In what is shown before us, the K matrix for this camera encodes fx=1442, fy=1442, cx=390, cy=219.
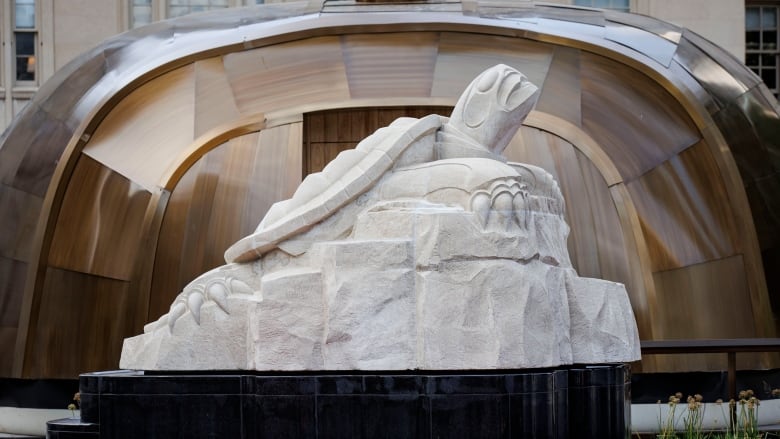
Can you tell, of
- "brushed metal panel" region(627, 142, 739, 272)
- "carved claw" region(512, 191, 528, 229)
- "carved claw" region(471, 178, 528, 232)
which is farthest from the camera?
"brushed metal panel" region(627, 142, 739, 272)

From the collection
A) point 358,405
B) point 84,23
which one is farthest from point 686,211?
point 84,23

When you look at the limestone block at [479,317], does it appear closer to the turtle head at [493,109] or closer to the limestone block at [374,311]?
the limestone block at [374,311]

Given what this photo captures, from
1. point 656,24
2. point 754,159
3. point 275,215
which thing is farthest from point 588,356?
point 656,24

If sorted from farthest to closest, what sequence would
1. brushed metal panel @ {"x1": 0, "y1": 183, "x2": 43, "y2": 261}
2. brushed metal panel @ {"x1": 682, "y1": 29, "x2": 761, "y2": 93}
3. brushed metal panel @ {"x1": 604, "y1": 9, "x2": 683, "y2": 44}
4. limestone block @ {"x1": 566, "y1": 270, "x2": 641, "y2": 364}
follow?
1. brushed metal panel @ {"x1": 604, "y1": 9, "x2": 683, "y2": 44}
2. brushed metal panel @ {"x1": 682, "y1": 29, "x2": 761, "y2": 93}
3. brushed metal panel @ {"x1": 0, "y1": 183, "x2": 43, "y2": 261}
4. limestone block @ {"x1": 566, "y1": 270, "x2": 641, "y2": 364}

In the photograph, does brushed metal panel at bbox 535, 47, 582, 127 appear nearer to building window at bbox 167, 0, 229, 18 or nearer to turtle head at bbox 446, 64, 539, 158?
turtle head at bbox 446, 64, 539, 158

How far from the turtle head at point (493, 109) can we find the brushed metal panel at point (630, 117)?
5405 millimetres

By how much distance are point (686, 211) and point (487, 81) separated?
5835 millimetres

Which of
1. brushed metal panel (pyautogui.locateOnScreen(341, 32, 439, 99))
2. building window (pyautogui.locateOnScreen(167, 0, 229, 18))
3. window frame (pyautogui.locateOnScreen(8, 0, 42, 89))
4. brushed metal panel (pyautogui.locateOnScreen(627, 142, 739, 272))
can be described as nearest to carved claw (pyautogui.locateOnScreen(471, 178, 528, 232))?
brushed metal panel (pyautogui.locateOnScreen(627, 142, 739, 272))

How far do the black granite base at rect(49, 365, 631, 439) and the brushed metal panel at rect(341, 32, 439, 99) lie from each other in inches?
263

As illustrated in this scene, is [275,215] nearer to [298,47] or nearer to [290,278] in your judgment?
[290,278]

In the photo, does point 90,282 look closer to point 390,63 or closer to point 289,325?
point 390,63

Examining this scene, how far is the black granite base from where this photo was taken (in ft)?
34.9

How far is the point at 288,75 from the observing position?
17438 mm

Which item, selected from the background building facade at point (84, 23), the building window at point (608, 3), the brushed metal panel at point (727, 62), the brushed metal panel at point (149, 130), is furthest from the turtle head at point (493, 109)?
the building window at point (608, 3)
